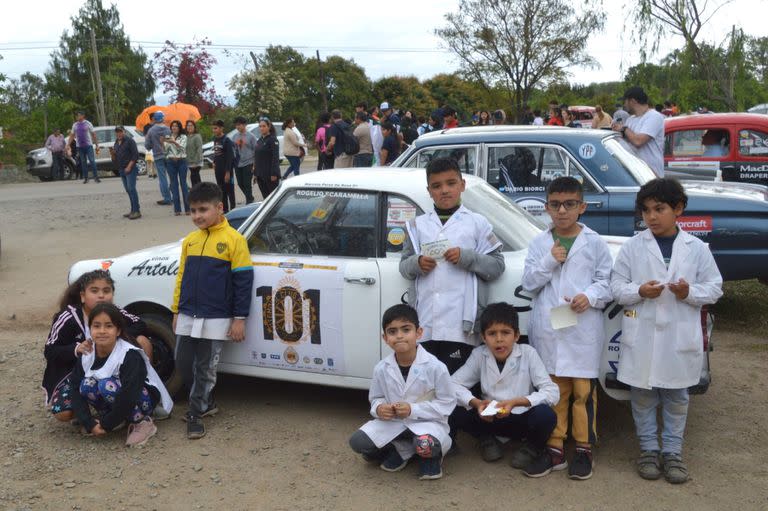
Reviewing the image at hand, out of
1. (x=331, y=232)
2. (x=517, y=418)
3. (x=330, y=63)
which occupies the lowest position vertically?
(x=517, y=418)

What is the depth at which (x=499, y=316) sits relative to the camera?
4367mm

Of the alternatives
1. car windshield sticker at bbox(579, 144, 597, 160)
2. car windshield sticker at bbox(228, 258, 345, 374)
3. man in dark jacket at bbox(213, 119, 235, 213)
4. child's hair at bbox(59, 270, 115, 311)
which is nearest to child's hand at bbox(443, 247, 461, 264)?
car windshield sticker at bbox(228, 258, 345, 374)

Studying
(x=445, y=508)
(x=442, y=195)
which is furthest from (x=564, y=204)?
(x=445, y=508)

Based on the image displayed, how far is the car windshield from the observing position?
4957mm

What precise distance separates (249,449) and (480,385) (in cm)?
143

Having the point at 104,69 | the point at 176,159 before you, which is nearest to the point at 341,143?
the point at 176,159

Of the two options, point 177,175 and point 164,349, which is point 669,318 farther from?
point 177,175

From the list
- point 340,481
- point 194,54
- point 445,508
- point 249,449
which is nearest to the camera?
point 445,508

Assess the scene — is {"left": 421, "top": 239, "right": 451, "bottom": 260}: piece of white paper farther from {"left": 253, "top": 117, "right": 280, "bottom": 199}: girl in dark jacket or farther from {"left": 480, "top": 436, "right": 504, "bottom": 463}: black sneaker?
{"left": 253, "top": 117, "right": 280, "bottom": 199}: girl in dark jacket

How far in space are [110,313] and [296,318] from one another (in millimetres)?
1140

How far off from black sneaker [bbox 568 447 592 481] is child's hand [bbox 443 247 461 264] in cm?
121

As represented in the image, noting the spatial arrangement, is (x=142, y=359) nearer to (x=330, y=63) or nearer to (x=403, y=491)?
(x=403, y=491)

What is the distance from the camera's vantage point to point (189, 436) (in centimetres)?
500

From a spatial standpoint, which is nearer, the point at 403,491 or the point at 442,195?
the point at 403,491
